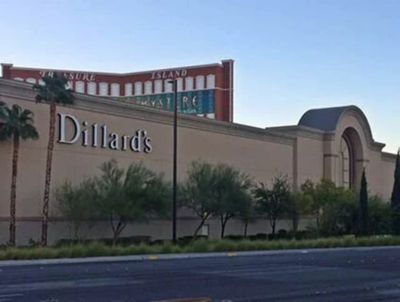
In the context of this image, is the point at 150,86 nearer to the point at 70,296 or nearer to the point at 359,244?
the point at 359,244

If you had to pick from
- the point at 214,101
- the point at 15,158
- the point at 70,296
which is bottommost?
the point at 70,296

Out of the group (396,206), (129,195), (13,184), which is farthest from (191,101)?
(13,184)

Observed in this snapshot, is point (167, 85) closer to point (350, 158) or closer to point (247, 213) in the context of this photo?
point (350, 158)

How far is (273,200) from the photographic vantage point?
6175 cm

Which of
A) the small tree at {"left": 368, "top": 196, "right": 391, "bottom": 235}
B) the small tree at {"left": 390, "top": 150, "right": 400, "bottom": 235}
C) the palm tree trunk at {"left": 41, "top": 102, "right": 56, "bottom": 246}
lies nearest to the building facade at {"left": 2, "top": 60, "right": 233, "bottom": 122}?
the small tree at {"left": 368, "top": 196, "right": 391, "bottom": 235}

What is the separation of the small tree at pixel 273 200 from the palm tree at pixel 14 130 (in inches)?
895

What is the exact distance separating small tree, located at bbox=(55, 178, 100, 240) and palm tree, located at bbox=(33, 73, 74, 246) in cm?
196

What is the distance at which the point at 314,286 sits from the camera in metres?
19.8

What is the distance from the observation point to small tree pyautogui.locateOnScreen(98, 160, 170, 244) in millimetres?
47781

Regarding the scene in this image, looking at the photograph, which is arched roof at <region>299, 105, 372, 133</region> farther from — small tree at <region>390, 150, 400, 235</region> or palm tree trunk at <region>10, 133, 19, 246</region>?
palm tree trunk at <region>10, 133, 19, 246</region>

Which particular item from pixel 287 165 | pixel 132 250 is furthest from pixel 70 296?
pixel 287 165

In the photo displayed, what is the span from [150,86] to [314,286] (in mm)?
56724

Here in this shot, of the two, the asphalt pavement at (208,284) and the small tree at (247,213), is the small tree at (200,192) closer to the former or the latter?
the small tree at (247,213)

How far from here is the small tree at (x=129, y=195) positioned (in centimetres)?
4778
